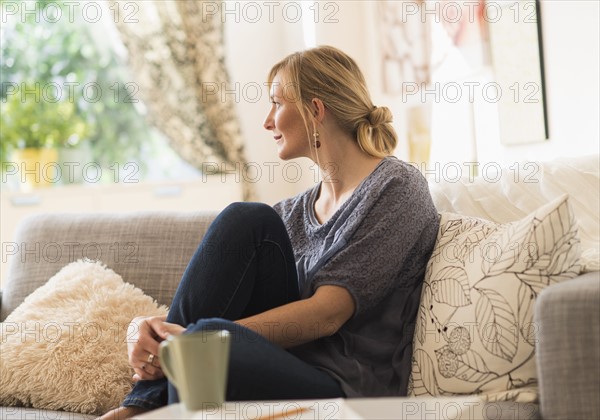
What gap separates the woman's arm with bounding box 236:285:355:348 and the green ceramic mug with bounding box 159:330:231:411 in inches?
22.0

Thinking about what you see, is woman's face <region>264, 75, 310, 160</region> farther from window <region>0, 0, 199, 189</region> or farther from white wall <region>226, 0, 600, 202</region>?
window <region>0, 0, 199, 189</region>

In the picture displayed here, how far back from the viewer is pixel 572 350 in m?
1.29

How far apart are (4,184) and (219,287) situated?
327 centimetres

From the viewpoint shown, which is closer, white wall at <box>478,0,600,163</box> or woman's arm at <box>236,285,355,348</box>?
woman's arm at <box>236,285,355,348</box>

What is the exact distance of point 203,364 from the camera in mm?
1083

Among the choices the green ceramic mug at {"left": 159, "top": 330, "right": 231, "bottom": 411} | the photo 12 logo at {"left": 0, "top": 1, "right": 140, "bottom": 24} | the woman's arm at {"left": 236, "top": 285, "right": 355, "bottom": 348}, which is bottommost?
the woman's arm at {"left": 236, "top": 285, "right": 355, "bottom": 348}

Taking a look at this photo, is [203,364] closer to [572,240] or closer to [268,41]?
[572,240]

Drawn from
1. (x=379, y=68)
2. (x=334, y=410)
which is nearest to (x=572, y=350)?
(x=334, y=410)

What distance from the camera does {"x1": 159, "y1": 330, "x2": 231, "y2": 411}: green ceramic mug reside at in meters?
1.08

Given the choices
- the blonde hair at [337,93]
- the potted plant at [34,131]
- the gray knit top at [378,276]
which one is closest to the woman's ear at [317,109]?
the blonde hair at [337,93]

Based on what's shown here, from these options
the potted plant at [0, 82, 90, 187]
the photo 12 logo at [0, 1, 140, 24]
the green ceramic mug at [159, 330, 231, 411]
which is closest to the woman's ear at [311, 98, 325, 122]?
the green ceramic mug at [159, 330, 231, 411]

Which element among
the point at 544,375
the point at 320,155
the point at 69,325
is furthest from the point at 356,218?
the point at 69,325

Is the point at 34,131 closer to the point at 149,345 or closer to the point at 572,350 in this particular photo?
the point at 149,345

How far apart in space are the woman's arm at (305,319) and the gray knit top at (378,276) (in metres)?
0.03
